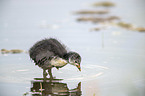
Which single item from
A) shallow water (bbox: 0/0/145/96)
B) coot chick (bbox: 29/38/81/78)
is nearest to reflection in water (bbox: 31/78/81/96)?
shallow water (bbox: 0/0/145/96)

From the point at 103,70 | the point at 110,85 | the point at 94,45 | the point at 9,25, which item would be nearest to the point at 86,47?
the point at 94,45

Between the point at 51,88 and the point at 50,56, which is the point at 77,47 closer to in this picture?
the point at 50,56

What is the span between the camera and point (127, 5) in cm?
1886

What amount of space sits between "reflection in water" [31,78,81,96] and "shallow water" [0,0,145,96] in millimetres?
67

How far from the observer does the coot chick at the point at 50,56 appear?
24.3 ft

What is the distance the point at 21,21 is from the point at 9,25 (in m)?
0.94

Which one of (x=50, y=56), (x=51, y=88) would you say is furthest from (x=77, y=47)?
(x=51, y=88)

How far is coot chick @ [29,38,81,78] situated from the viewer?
7398mm

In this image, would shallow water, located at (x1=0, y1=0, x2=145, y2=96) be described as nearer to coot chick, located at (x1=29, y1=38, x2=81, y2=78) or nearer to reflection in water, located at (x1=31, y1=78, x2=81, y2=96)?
reflection in water, located at (x1=31, y1=78, x2=81, y2=96)

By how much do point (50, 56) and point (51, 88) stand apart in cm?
92

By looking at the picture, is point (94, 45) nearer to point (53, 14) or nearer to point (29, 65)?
point (29, 65)

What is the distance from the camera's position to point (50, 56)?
7422mm

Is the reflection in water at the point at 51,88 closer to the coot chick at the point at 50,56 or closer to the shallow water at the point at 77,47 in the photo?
the shallow water at the point at 77,47

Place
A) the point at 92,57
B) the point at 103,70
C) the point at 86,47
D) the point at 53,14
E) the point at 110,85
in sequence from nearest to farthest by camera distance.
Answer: the point at 110,85 → the point at 103,70 → the point at 92,57 → the point at 86,47 → the point at 53,14
